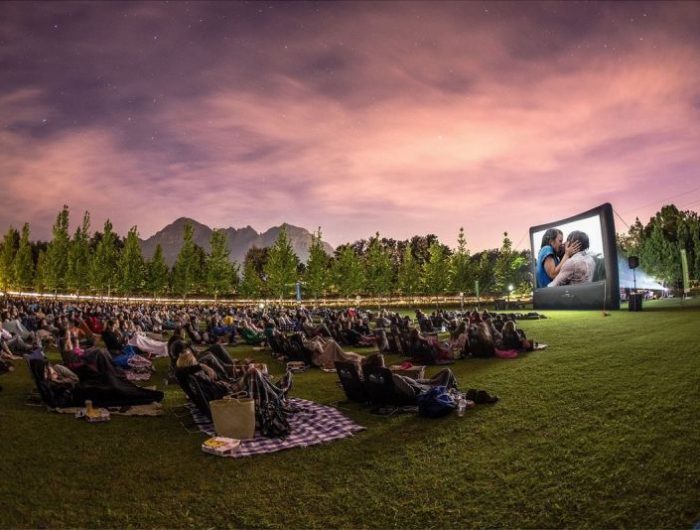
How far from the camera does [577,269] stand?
3212 cm

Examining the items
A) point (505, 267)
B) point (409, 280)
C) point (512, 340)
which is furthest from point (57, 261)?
point (512, 340)

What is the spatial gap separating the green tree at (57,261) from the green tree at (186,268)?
17013mm

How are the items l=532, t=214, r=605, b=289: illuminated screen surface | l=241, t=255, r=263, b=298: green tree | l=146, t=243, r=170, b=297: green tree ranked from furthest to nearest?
l=146, t=243, r=170, b=297: green tree, l=241, t=255, r=263, b=298: green tree, l=532, t=214, r=605, b=289: illuminated screen surface

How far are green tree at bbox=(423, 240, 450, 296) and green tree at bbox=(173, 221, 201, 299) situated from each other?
96.5 ft

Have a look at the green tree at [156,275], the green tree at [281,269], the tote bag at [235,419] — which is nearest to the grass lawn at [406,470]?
the tote bag at [235,419]

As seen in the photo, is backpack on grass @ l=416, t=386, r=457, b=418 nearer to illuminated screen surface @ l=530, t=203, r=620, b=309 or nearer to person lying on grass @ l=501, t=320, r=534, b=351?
person lying on grass @ l=501, t=320, r=534, b=351

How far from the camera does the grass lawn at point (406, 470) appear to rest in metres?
4.37

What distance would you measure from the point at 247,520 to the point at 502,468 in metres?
2.87

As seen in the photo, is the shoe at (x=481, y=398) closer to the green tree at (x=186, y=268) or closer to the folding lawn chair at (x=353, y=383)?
the folding lawn chair at (x=353, y=383)

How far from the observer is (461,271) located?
188 ft

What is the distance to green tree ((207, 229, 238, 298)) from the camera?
184 feet

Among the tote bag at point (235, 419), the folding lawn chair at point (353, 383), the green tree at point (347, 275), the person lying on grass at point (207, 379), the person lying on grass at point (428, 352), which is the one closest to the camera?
the tote bag at point (235, 419)

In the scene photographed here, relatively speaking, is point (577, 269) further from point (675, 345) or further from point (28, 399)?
point (28, 399)

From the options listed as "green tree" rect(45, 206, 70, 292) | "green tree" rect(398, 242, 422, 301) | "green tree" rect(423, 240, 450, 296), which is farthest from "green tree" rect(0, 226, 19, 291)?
"green tree" rect(423, 240, 450, 296)
